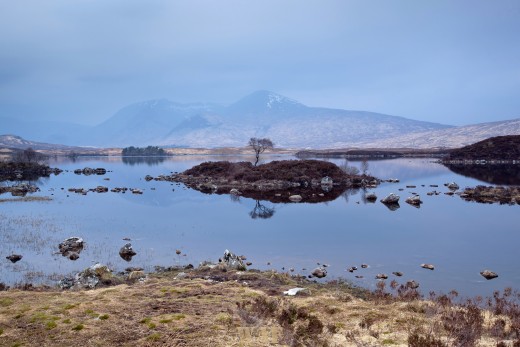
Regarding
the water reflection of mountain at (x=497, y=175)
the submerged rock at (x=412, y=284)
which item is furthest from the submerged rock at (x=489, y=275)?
the water reflection of mountain at (x=497, y=175)

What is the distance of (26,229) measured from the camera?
35469 millimetres

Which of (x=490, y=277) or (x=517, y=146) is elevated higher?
(x=517, y=146)

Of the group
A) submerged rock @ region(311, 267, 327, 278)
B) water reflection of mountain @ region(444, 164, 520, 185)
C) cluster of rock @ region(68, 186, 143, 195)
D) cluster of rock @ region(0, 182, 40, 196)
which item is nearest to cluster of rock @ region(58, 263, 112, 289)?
submerged rock @ region(311, 267, 327, 278)

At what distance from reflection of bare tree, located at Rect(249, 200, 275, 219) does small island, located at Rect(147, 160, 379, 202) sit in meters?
10.4

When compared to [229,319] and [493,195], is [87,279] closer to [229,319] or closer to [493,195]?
[229,319]

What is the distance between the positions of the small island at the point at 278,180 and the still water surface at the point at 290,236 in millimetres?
11452

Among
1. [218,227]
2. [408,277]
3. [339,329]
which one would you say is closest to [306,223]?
[218,227]

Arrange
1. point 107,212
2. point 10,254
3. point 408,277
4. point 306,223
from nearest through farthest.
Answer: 1. point 408,277
2. point 10,254
3. point 306,223
4. point 107,212

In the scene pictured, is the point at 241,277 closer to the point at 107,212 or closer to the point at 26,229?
the point at 26,229

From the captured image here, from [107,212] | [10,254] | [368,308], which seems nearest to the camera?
[368,308]

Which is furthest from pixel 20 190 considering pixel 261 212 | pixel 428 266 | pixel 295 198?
pixel 428 266

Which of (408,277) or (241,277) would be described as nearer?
(241,277)

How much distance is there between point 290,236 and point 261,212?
13028 mm

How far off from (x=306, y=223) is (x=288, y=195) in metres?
20.7
